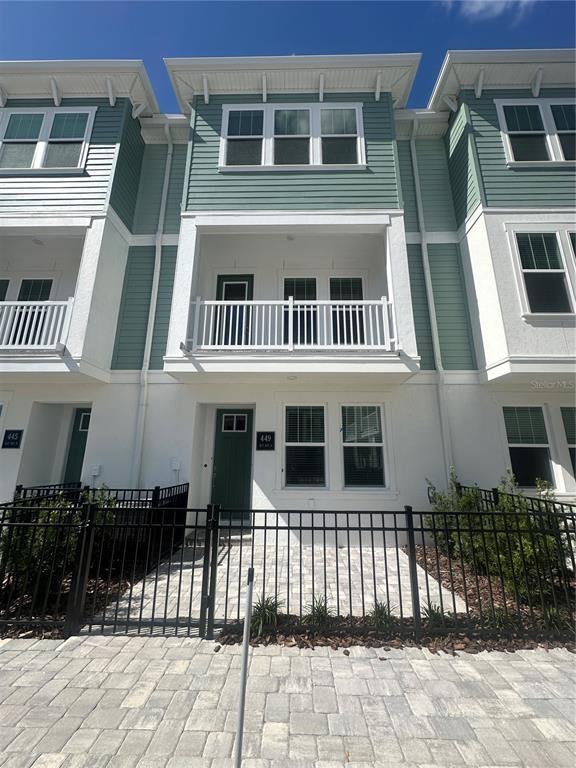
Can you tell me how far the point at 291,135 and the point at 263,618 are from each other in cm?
1004

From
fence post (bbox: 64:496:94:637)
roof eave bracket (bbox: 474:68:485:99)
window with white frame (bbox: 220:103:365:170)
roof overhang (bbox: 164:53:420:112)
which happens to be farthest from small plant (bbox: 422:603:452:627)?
roof eave bracket (bbox: 474:68:485:99)

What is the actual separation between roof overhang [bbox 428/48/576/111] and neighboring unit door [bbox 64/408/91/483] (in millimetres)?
12464

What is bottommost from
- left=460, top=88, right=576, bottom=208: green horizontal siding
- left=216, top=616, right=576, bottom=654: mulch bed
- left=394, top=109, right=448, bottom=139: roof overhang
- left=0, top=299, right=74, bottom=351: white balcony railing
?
left=216, top=616, right=576, bottom=654: mulch bed

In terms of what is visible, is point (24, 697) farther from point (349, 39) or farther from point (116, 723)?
point (349, 39)

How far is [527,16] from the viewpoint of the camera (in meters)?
7.43

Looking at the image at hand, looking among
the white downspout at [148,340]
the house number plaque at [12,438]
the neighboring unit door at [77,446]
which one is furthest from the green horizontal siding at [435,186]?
the house number plaque at [12,438]

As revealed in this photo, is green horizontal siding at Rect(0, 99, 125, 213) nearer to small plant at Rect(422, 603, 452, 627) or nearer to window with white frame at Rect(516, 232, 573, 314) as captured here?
window with white frame at Rect(516, 232, 573, 314)

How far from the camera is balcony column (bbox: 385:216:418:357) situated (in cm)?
673

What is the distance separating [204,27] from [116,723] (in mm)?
12946

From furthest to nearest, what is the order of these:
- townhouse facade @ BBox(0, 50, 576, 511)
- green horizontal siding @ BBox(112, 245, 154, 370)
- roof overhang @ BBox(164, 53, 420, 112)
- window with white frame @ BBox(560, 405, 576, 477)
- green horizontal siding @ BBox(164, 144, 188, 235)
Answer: green horizontal siding @ BBox(164, 144, 188, 235) → roof overhang @ BBox(164, 53, 420, 112) → green horizontal siding @ BBox(112, 245, 154, 370) → window with white frame @ BBox(560, 405, 576, 477) → townhouse facade @ BBox(0, 50, 576, 511)

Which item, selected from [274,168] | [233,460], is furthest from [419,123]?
[233,460]

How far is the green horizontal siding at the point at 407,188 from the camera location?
857cm

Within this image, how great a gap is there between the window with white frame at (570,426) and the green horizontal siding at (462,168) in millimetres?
5044

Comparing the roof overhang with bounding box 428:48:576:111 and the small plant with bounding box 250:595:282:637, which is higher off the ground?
the roof overhang with bounding box 428:48:576:111
